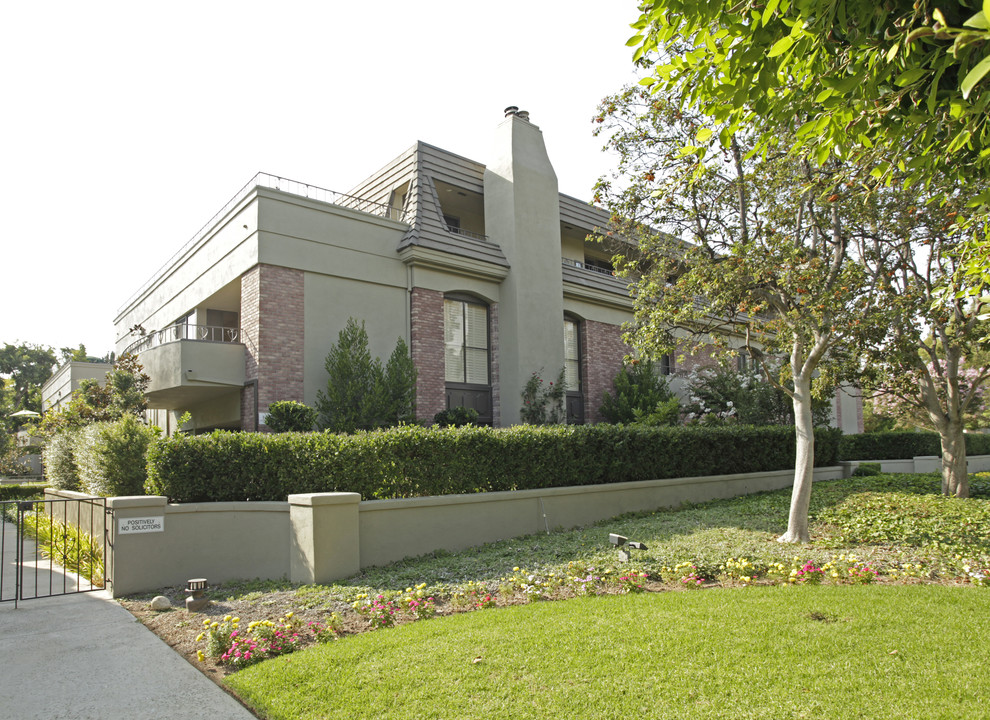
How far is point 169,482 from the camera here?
9469 millimetres

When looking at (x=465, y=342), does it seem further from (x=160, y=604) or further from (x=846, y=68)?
(x=846, y=68)

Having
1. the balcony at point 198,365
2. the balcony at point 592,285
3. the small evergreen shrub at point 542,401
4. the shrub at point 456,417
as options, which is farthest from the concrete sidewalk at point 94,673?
the balcony at point 592,285

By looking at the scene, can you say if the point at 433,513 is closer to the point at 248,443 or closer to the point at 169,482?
the point at 248,443

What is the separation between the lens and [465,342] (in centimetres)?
1817

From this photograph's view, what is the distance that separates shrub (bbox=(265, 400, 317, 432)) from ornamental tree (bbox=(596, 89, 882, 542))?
23.1 ft

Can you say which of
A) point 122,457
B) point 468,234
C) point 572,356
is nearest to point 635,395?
point 572,356

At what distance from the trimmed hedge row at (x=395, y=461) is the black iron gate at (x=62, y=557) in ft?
3.66

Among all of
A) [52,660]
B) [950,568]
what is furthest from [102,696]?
[950,568]

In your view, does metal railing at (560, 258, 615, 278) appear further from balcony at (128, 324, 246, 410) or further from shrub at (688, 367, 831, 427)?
balcony at (128, 324, 246, 410)

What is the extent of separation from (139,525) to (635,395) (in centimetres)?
1477

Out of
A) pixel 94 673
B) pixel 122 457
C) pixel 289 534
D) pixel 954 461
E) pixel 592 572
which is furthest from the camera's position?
pixel 954 461

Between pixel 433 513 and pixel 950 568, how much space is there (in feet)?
22.3

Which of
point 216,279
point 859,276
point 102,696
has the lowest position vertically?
point 102,696

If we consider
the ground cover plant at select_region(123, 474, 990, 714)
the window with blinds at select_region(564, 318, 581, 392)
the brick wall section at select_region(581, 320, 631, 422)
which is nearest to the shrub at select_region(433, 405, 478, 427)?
the window with blinds at select_region(564, 318, 581, 392)
